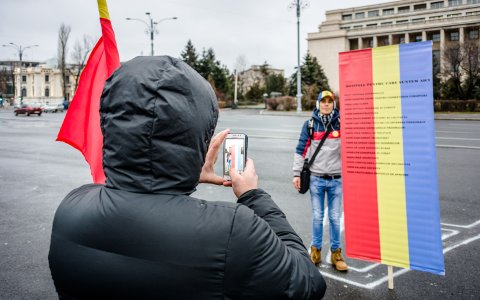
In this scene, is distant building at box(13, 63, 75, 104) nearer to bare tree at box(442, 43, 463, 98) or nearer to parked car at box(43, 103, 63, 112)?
parked car at box(43, 103, 63, 112)

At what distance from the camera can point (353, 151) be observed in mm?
3910

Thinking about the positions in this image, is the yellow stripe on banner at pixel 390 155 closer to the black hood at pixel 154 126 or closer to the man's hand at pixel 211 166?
the man's hand at pixel 211 166

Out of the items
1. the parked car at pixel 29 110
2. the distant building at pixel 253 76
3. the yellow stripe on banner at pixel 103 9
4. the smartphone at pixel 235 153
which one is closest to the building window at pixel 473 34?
the distant building at pixel 253 76

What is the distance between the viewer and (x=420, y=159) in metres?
3.52

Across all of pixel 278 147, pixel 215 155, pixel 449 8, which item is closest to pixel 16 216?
pixel 215 155

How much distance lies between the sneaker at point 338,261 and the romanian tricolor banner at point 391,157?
0.30 metres

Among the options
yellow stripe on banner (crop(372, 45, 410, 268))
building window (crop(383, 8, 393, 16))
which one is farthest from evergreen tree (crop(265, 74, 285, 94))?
yellow stripe on banner (crop(372, 45, 410, 268))

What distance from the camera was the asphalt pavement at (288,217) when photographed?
3898mm

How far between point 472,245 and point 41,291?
4.96m

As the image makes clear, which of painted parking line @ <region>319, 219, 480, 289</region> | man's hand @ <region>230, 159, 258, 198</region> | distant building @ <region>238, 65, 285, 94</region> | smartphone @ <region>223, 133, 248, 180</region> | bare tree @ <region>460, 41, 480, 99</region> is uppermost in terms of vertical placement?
distant building @ <region>238, 65, 285, 94</region>

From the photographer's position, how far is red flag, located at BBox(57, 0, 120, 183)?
99.1 inches

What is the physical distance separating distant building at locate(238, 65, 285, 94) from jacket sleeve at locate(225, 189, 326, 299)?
77.8m

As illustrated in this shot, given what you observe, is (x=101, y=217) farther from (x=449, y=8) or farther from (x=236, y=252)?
(x=449, y=8)

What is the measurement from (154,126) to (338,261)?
3608mm
